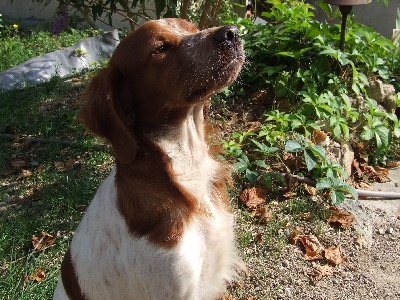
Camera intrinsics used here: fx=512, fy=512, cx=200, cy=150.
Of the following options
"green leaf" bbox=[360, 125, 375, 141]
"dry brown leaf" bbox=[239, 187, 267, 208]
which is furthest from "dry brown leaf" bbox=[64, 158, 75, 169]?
"green leaf" bbox=[360, 125, 375, 141]

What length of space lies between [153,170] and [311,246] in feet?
5.70

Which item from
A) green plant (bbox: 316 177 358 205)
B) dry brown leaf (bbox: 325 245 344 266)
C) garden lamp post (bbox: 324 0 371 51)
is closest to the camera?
dry brown leaf (bbox: 325 245 344 266)

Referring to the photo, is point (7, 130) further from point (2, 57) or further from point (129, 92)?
point (129, 92)

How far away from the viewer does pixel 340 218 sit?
3824mm

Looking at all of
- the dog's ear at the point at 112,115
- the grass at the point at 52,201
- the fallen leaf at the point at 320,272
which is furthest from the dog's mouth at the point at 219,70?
the fallen leaf at the point at 320,272

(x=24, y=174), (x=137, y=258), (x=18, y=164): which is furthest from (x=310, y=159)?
(x=18, y=164)

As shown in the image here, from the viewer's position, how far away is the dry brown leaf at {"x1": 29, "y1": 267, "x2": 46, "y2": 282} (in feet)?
10.7

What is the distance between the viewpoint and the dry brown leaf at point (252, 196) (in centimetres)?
389

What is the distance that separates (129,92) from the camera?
232 cm

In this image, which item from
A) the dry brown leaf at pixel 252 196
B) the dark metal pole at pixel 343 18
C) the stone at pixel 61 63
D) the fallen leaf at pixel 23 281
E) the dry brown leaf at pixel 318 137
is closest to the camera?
the fallen leaf at pixel 23 281

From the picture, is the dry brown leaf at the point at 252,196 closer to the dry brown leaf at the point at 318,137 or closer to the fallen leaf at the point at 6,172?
the dry brown leaf at the point at 318,137

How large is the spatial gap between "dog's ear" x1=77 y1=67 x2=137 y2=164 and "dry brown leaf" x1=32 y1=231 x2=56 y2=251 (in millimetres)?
1575

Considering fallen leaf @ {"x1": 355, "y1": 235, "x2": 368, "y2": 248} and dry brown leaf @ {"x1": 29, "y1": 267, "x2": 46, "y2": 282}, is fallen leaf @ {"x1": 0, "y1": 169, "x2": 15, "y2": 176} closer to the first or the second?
dry brown leaf @ {"x1": 29, "y1": 267, "x2": 46, "y2": 282}

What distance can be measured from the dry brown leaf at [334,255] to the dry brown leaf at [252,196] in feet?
2.07
